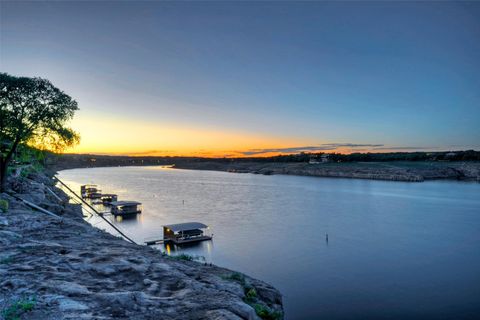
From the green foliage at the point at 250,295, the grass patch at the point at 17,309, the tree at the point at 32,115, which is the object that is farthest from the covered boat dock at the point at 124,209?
the grass patch at the point at 17,309

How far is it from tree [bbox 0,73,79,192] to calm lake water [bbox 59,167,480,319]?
23.5 meters

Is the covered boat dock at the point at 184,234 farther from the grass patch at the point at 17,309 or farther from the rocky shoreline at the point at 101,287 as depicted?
the grass patch at the point at 17,309

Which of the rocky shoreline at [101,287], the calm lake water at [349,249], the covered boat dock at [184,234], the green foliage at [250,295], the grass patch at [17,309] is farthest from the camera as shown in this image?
the covered boat dock at [184,234]

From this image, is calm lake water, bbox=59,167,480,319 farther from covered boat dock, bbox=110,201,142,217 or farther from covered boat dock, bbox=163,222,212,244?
covered boat dock, bbox=110,201,142,217

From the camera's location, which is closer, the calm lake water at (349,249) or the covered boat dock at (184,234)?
the calm lake water at (349,249)

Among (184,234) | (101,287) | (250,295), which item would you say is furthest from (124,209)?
(101,287)

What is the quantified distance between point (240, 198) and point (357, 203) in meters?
34.6

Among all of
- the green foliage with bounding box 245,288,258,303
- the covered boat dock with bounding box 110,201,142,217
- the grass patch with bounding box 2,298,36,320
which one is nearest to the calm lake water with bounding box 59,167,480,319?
the covered boat dock with bounding box 110,201,142,217

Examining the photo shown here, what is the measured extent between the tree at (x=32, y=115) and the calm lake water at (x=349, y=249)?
2351 cm

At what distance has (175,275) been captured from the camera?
35.5 feet

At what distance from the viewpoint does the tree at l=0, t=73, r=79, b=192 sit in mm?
27734

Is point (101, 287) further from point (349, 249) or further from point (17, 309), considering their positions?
point (349, 249)

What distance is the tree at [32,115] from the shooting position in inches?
1092

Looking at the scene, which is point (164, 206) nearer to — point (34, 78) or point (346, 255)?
point (346, 255)
